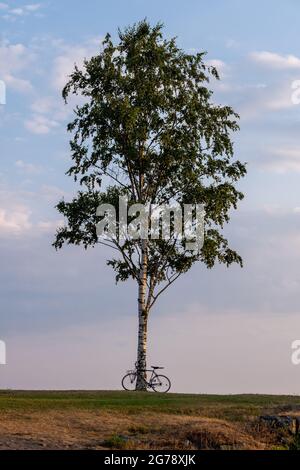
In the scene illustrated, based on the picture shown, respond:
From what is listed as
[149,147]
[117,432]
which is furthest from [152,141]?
[117,432]

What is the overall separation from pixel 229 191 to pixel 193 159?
2.80m

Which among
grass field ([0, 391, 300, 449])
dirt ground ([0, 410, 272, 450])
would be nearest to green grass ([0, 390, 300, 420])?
grass field ([0, 391, 300, 449])

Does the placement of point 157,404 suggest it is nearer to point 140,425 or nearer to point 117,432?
point 140,425

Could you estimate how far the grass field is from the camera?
73.7 ft

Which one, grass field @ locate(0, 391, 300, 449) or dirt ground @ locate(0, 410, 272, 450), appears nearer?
dirt ground @ locate(0, 410, 272, 450)

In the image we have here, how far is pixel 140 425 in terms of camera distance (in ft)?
84.2

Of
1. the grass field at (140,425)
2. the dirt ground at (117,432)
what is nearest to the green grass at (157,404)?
the grass field at (140,425)

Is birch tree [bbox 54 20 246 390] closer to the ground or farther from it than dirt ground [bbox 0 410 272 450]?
farther from it

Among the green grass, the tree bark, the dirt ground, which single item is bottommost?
the dirt ground

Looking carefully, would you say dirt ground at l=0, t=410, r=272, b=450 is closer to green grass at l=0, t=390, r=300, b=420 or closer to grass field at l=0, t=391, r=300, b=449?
grass field at l=0, t=391, r=300, b=449

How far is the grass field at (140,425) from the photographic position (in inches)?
884

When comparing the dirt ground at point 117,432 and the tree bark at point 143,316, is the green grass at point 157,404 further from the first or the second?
the tree bark at point 143,316
